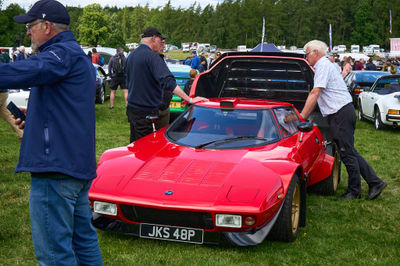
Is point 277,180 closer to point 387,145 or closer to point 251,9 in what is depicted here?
point 387,145

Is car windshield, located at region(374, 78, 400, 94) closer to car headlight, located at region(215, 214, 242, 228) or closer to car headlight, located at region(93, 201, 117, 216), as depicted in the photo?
car headlight, located at region(215, 214, 242, 228)

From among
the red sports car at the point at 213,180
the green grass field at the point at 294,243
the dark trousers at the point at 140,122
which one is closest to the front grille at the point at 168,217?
the red sports car at the point at 213,180

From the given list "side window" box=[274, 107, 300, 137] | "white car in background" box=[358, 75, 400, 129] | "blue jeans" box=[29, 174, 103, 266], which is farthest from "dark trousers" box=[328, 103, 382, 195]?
"white car in background" box=[358, 75, 400, 129]

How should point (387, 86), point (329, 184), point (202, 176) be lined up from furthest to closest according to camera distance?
point (387, 86) < point (329, 184) < point (202, 176)

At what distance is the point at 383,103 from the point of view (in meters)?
13.2

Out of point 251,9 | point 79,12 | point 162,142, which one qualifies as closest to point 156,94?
point 162,142

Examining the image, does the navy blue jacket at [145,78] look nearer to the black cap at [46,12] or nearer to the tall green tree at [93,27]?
the black cap at [46,12]

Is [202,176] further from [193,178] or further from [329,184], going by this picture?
[329,184]

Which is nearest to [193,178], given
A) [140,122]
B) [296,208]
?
[296,208]

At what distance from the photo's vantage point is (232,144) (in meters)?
5.57

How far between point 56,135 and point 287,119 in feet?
12.8

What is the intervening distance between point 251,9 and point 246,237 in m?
130

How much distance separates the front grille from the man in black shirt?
1894 mm

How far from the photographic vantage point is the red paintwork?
442 cm
